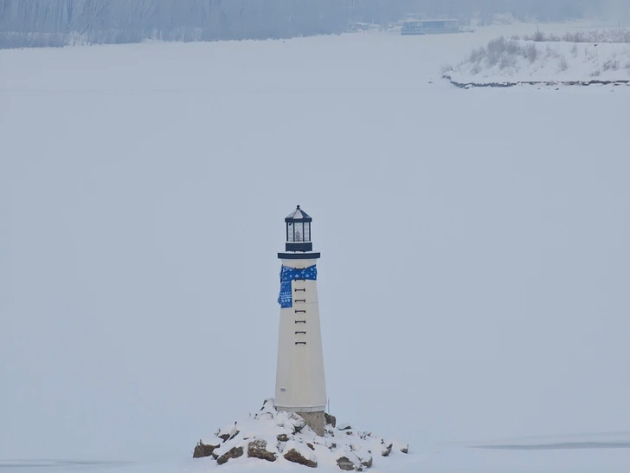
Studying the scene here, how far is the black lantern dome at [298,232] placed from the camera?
34.1 ft

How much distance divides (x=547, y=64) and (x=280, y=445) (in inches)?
1226

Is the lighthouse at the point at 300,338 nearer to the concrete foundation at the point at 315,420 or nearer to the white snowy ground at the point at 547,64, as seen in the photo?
the concrete foundation at the point at 315,420

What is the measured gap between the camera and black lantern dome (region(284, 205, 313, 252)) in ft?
34.1

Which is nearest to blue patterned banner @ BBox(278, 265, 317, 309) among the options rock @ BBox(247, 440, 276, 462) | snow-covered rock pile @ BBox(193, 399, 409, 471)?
snow-covered rock pile @ BBox(193, 399, 409, 471)

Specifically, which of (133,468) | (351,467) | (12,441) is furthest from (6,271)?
(351,467)

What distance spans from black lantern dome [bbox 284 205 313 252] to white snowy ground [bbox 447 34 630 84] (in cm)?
2842

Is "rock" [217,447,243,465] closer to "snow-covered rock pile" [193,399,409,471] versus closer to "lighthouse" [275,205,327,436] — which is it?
"snow-covered rock pile" [193,399,409,471]

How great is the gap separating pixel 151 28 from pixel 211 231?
99.8 feet

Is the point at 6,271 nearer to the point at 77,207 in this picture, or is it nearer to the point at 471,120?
the point at 77,207

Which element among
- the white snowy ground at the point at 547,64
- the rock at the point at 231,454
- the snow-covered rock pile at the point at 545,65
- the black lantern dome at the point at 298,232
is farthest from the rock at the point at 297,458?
the white snowy ground at the point at 547,64

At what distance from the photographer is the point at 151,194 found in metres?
26.7

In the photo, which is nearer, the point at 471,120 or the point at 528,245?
the point at 528,245

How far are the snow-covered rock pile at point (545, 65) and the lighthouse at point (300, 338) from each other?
1112 inches

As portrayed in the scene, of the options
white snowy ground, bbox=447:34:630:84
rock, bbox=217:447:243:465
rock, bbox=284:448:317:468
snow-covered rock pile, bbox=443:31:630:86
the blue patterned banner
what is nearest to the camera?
rock, bbox=284:448:317:468
